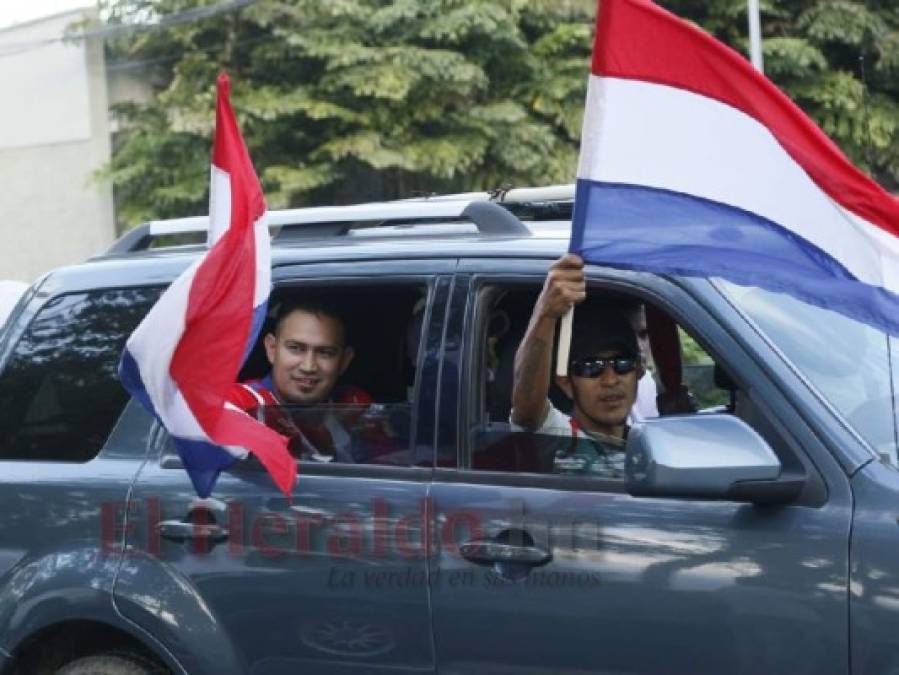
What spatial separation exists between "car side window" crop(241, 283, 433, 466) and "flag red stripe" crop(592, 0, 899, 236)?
0.88 metres

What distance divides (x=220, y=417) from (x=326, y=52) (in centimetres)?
1318

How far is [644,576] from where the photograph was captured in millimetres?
3420

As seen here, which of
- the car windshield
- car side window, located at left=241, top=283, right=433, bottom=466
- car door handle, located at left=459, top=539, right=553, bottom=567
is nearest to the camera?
the car windshield

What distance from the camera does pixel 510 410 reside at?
397cm

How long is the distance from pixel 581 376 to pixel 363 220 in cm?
80

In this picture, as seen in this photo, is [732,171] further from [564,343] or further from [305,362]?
[305,362]

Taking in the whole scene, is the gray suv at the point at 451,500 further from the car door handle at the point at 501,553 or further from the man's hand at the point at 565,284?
the man's hand at the point at 565,284

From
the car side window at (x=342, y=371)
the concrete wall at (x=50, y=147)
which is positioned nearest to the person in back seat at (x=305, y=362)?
the car side window at (x=342, y=371)

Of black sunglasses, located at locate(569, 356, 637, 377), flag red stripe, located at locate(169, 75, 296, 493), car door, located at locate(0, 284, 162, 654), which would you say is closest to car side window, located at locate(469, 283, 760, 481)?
black sunglasses, located at locate(569, 356, 637, 377)

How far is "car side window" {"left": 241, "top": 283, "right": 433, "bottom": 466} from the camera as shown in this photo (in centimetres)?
400

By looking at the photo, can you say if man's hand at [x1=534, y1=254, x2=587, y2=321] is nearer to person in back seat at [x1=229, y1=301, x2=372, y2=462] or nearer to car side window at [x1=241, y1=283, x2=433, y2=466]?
car side window at [x1=241, y1=283, x2=433, y2=466]

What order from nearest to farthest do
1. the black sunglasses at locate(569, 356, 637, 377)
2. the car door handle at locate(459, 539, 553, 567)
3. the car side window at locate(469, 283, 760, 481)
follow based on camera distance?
the car door handle at locate(459, 539, 553, 567)
the car side window at locate(469, 283, 760, 481)
the black sunglasses at locate(569, 356, 637, 377)

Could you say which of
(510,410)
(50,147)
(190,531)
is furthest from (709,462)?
(50,147)

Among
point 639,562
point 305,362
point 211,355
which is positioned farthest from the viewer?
point 305,362
